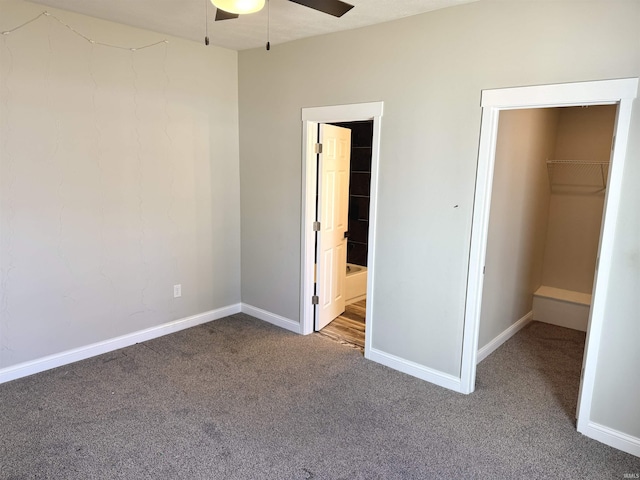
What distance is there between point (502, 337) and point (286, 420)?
93.0 inches

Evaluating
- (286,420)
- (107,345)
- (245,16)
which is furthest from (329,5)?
(107,345)

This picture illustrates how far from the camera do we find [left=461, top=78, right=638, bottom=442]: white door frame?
235cm

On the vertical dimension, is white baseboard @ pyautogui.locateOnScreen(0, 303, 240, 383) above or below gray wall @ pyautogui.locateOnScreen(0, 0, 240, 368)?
below

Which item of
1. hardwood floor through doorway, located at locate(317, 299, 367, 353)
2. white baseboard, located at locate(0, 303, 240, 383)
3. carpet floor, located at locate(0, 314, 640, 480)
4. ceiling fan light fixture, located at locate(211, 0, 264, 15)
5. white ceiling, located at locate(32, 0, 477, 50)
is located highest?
white ceiling, located at locate(32, 0, 477, 50)

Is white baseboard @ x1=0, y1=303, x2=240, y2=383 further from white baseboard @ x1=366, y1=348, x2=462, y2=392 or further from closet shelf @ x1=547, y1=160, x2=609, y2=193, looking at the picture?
closet shelf @ x1=547, y1=160, x2=609, y2=193

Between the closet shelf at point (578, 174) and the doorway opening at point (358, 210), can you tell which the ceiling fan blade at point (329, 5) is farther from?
the closet shelf at point (578, 174)

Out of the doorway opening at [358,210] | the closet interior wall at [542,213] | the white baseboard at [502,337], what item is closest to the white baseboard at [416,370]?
the white baseboard at [502,337]

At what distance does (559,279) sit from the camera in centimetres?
486

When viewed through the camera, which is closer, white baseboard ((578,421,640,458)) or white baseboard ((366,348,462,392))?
white baseboard ((578,421,640,458))

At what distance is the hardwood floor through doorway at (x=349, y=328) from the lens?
4051mm

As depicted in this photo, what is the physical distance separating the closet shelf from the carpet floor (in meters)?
1.86

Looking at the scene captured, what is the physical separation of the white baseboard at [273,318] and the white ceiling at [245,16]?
2.65 metres

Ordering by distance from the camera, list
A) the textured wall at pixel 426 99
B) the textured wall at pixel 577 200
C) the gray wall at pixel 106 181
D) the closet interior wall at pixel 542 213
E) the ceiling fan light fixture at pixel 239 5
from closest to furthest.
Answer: the ceiling fan light fixture at pixel 239 5 < the textured wall at pixel 426 99 < the gray wall at pixel 106 181 < the closet interior wall at pixel 542 213 < the textured wall at pixel 577 200

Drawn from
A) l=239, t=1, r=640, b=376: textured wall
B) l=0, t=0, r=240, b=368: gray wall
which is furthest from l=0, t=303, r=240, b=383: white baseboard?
l=239, t=1, r=640, b=376: textured wall
